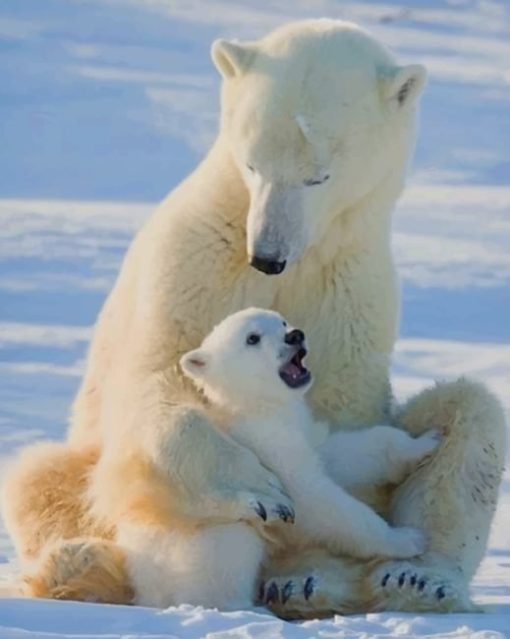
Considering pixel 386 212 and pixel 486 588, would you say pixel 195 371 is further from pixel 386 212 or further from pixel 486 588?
pixel 486 588

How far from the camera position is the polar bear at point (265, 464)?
6.92 m

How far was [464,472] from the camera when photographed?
736 cm

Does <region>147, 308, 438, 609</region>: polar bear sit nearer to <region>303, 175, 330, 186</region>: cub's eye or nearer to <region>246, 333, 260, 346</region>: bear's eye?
<region>246, 333, 260, 346</region>: bear's eye

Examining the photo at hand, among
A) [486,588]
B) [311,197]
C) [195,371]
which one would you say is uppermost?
[311,197]

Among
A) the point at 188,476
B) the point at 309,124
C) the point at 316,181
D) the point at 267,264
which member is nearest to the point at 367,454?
the point at 188,476

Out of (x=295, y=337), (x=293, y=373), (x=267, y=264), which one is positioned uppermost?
(x=267, y=264)

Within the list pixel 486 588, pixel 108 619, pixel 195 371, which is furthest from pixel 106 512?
pixel 486 588

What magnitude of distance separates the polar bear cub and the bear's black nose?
17 centimetres

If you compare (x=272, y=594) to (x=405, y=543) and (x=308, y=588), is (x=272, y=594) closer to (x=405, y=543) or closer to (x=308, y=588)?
(x=308, y=588)

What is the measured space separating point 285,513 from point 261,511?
0.23 feet

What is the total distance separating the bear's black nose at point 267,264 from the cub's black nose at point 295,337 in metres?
0.19

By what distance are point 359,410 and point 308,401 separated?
6.4 inches

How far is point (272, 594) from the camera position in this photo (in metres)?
7.00

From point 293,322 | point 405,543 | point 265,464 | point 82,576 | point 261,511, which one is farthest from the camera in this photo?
point 293,322
